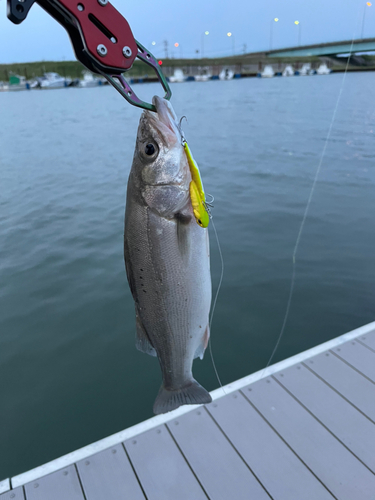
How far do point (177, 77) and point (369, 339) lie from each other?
104 metres

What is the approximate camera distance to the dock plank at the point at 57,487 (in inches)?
113

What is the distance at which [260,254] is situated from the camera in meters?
7.47

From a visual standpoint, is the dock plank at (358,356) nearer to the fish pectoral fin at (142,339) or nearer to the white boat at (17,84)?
the fish pectoral fin at (142,339)

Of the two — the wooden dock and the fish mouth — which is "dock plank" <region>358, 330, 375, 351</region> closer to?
the wooden dock

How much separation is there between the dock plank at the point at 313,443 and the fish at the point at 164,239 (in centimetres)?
177

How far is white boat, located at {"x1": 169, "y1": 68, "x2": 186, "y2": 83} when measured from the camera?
96938 millimetres

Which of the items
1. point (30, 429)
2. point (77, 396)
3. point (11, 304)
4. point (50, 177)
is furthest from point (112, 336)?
point (50, 177)

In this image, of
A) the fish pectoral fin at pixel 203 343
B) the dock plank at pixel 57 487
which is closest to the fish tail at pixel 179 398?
the fish pectoral fin at pixel 203 343

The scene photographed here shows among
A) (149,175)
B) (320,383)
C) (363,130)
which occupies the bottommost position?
(363,130)

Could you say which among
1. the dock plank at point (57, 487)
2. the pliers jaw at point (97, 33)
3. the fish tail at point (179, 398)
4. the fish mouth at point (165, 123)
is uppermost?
the pliers jaw at point (97, 33)

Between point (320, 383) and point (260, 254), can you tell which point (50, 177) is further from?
point (320, 383)

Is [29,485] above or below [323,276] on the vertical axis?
above

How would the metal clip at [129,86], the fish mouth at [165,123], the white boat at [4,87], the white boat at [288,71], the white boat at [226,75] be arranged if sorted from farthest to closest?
the white boat at [288,71] < the white boat at [226,75] < the white boat at [4,87] < the fish mouth at [165,123] < the metal clip at [129,86]

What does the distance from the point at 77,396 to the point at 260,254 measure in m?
4.33
